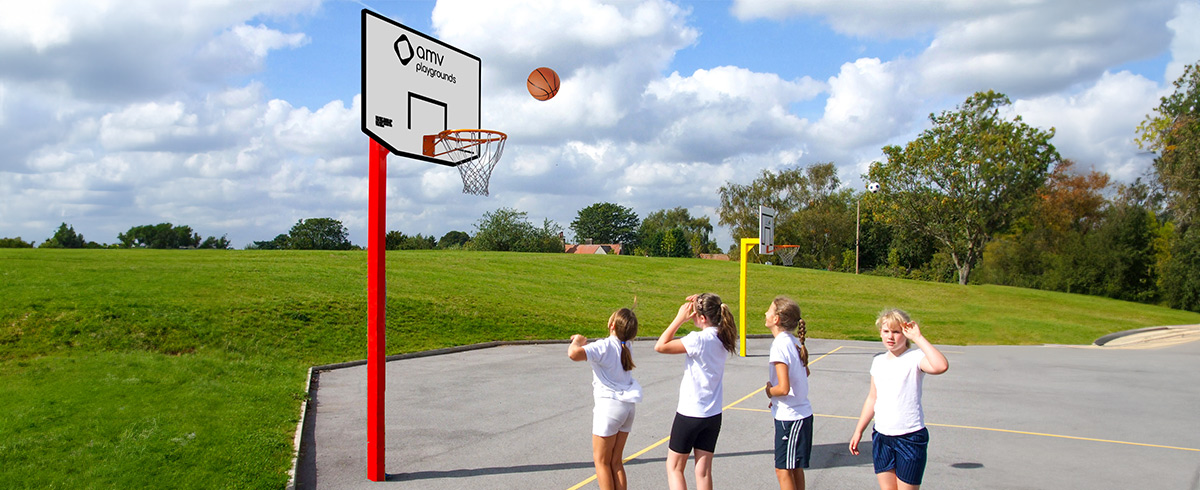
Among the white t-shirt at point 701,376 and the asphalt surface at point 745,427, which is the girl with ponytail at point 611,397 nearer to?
the white t-shirt at point 701,376

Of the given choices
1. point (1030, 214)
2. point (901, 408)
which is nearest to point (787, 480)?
point (901, 408)

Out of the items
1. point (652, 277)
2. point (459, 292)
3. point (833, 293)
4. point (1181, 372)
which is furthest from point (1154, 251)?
point (459, 292)

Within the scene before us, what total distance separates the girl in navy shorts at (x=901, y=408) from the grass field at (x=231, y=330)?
5616 mm

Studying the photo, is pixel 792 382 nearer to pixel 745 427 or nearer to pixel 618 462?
pixel 618 462

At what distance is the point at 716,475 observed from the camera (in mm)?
6988

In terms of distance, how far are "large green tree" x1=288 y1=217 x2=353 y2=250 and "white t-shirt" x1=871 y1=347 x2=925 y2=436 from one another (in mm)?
60983

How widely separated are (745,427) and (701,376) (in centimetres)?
441

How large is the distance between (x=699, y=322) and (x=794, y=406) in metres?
0.94

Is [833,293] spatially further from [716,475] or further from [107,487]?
[107,487]

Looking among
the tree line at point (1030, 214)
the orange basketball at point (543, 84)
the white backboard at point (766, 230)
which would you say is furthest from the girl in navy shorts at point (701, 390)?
the tree line at point (1030, 214)

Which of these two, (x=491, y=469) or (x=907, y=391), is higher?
(x=907, y=391)

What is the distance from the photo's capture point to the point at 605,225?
135m

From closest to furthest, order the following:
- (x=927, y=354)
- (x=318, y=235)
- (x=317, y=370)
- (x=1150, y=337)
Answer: (x=927, y=354) → (x=317, y=370) → (x=1150, y=337) → (x=318, y=235)

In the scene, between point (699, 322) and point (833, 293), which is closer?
point (699, 322)
